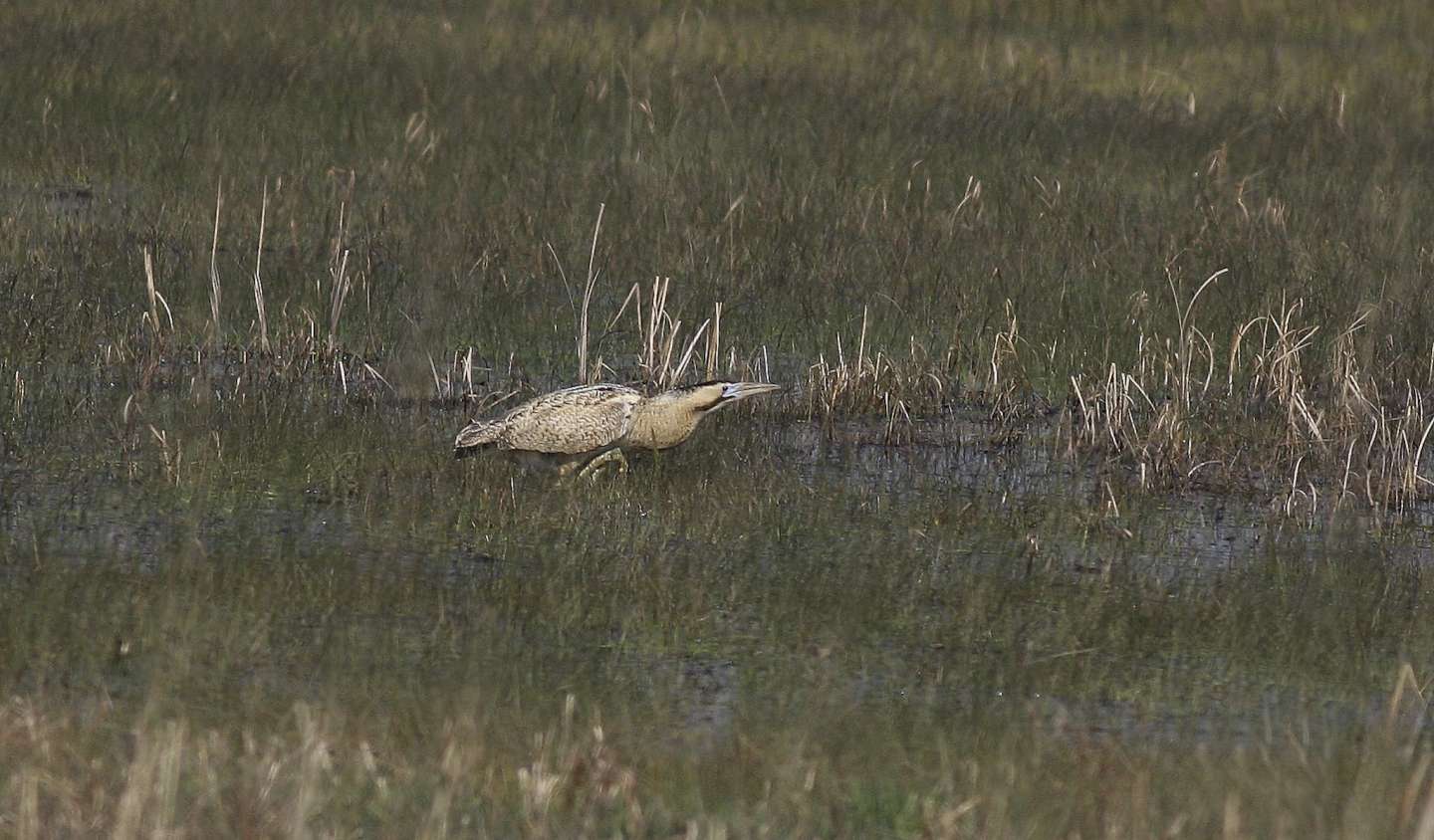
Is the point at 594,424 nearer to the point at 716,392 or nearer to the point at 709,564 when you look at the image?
the point at 716,392

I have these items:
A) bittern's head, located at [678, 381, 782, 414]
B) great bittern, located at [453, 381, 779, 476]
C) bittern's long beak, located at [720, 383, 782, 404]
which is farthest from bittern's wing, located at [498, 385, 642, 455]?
bittern's long beak, located at [720, 383, 782, 404]

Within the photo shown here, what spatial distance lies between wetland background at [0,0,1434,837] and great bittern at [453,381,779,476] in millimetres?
148

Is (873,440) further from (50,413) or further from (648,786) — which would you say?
(648,786)

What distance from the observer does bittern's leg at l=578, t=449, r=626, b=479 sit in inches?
320

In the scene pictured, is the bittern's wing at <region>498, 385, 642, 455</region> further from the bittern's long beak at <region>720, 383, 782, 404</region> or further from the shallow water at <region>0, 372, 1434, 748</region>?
the bittern's long beak at <region>720, 383, 782, 404</region>

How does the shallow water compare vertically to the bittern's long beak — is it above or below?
below

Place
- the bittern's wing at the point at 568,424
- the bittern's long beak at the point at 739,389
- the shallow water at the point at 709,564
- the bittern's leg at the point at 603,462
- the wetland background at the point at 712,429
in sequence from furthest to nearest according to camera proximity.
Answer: the bittern's long beak at the point at 739,389
the bittern's leg at the point at 603,462
the bittern's wing at the point at 568,424
the shallow water at the point at 709,564
the wetland background at the point at 712,429

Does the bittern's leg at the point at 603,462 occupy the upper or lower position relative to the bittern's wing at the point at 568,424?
lower

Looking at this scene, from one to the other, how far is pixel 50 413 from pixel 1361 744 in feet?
16.7

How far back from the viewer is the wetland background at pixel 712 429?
5230 millimetres

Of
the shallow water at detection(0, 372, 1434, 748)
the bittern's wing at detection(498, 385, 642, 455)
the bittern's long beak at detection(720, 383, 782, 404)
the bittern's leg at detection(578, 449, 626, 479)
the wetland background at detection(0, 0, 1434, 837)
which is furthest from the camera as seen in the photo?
the bittern's long beak at detection(720, 383, 782, 404)

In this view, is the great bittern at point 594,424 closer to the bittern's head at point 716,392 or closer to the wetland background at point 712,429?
the bittern's head at point 716,392

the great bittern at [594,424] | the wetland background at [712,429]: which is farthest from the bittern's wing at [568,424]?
the wetland background at [712,429]

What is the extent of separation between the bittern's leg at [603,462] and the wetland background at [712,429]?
0.11 metres
